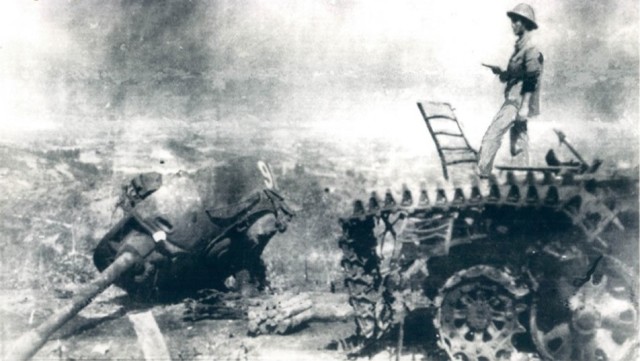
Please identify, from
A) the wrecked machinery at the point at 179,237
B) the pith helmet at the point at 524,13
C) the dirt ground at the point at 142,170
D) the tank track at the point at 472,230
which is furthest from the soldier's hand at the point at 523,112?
the dirt ground at the point at 142,170

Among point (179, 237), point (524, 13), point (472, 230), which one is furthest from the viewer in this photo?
point (179, 237)

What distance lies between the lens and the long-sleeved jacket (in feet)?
26.1

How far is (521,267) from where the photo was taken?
6980 mm

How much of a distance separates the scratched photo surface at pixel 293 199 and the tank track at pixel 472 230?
26 millimetres

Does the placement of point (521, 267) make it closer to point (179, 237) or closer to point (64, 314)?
point (179, 237)

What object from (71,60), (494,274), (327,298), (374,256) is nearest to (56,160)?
(71,60)

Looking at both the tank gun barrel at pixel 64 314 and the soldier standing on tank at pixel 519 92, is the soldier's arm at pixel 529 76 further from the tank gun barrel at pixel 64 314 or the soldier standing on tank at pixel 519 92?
the tank gun barrel at pixel 64 314

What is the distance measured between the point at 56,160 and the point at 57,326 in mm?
6030

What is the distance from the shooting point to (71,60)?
13.3 metres

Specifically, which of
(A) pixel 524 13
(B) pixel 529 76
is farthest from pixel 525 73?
(A) pixel 524 13

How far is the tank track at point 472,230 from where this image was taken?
667cm

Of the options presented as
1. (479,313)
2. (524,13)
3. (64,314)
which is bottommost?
(479,313)

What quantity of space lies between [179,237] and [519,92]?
5.53 meters

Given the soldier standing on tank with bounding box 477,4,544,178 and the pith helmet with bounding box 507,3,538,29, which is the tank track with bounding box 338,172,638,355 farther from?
the pith helmet with bounding box 507,3,538,29
